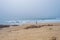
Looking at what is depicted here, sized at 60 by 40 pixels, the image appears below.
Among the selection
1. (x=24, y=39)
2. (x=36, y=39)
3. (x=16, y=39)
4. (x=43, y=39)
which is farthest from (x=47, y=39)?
(x=16, y=39)

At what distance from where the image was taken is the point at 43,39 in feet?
14.7

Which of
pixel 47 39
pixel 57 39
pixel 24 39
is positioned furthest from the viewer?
pixel 24 39

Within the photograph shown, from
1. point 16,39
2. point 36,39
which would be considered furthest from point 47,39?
point 16,39

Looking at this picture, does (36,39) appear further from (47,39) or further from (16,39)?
(16,39)

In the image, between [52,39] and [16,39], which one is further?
[16,39]

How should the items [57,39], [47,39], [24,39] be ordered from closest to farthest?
[57,39]
[47,39]
[24,39]

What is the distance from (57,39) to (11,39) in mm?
1941

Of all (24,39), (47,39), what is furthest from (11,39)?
(47,39)

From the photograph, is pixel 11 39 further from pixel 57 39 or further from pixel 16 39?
pixel 57 39

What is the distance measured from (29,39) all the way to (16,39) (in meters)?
0.58

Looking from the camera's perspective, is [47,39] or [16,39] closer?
[47,39]

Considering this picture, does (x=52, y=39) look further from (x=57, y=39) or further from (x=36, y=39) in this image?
(x=36, y=39)

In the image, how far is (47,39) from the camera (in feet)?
14.4

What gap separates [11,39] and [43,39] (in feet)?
4.54
